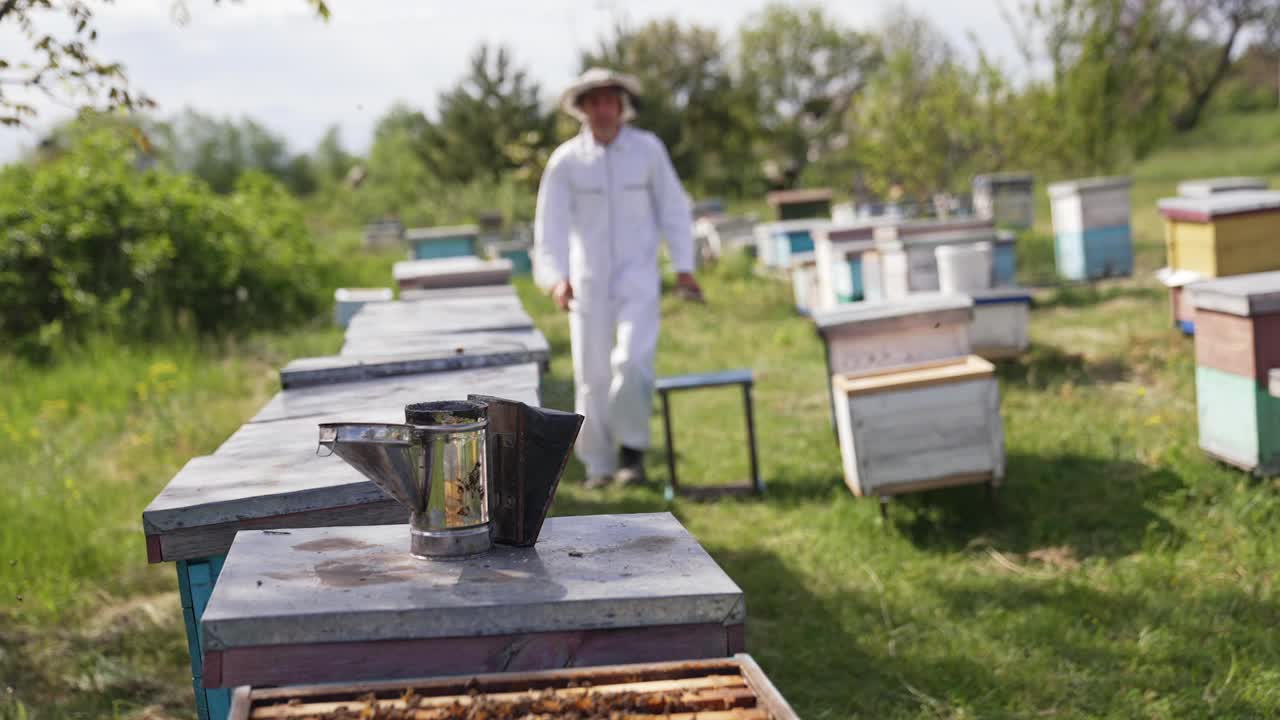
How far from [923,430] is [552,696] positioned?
3102 millimetres

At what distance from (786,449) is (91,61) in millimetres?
3371

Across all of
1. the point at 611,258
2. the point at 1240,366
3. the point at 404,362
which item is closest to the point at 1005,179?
the point at 611,258

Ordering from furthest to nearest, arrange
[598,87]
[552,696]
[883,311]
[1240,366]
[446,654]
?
[598,87]
[883,311]
[1240,366]
[446,654]
[552,696]

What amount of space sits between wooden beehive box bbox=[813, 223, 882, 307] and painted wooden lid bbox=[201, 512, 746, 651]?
644 cm

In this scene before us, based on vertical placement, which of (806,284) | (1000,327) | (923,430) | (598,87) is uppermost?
(598,87)

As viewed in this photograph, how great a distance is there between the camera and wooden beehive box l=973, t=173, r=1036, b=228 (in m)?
14.9

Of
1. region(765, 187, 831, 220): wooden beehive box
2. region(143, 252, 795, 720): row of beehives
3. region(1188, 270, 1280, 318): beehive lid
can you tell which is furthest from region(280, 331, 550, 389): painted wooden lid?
region(765, 187, 831, 220): wooden beehive box

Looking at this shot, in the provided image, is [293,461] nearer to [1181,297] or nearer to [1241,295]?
[1241,295]

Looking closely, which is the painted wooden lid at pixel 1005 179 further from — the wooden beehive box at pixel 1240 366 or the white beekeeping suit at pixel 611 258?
the wooden beehive box at pixel 1240 366

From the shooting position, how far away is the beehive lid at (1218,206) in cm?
568

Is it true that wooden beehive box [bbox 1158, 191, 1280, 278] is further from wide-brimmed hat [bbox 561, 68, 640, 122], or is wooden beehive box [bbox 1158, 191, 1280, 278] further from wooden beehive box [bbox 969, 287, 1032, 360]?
wide-brimmed hat [bbox 561, 68, 640, 122]

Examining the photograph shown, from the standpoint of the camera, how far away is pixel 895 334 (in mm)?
4805

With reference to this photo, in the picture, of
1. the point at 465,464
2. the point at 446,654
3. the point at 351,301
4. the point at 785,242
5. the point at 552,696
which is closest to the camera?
the point at 552,696

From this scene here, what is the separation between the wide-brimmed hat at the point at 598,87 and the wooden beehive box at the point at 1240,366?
227 centimetres
